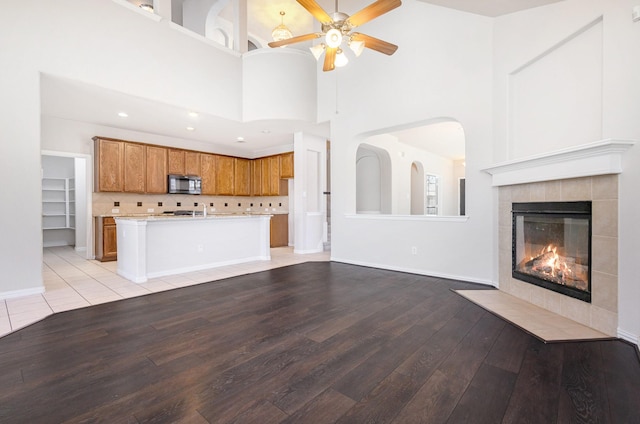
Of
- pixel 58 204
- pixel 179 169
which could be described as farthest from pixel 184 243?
pixel 58 204

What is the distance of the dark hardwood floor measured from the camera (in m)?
1.52

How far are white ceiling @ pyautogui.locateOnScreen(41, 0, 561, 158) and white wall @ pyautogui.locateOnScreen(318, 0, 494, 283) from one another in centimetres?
64

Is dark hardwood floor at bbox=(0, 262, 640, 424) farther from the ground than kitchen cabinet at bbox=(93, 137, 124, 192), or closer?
closer

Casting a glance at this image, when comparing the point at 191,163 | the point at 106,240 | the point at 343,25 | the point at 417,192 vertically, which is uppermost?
the point at 343,25

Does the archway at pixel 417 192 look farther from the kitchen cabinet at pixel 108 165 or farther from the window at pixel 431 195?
the kitchen cabinet at pixel 108 165

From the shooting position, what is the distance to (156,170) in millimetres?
6629

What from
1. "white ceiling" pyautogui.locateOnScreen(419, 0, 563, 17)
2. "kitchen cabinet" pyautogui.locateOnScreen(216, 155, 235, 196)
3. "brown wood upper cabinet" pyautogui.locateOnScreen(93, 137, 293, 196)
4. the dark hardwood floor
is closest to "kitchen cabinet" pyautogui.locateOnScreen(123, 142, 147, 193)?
"brown wood upper cabinet" pyautogui.locateOnScreen(93, 137, 293, 196)

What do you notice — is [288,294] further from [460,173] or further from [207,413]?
[460,173]

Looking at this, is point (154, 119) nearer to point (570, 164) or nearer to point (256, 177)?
point (256, 177)

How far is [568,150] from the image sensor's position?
2584 millimetres

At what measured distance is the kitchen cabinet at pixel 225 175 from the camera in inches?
306

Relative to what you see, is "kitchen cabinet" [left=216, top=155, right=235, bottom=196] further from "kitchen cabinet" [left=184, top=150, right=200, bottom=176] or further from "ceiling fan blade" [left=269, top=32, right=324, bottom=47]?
"ceiling fan blade" [left=269, top=32, right=324, bottom=47]

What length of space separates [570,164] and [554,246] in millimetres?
856

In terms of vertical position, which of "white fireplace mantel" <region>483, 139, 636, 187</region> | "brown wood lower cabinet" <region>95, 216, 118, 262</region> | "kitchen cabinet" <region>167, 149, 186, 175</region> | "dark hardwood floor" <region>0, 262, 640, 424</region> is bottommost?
"dark hardwood floor" <region>0, 262, 640, 424</region>
